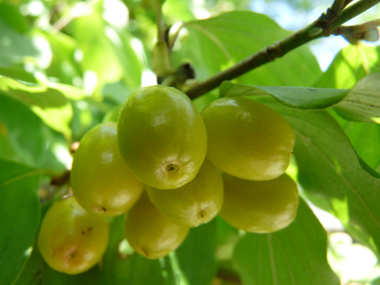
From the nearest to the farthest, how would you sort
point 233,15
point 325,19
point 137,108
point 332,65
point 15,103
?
point 137,108, point 325,19, point 332,65, point 233,15, point 15,103

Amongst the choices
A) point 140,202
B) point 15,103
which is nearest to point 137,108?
point 140,202

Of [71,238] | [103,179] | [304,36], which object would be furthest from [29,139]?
[304,36]

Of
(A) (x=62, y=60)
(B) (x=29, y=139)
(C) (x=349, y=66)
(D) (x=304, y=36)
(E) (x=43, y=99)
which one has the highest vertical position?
(D) (x=304, y=36)

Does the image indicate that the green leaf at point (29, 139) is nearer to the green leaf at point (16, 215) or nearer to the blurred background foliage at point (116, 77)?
the blurred background foliage at point (116, 77)

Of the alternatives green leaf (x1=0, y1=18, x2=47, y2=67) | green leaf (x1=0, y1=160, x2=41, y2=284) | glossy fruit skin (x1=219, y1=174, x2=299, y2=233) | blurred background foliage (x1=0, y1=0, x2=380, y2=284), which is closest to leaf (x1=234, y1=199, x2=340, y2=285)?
blurred background foliage (x1=0, y1=0, x2=380, y2=284)

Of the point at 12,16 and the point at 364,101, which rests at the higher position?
the point at 364,101

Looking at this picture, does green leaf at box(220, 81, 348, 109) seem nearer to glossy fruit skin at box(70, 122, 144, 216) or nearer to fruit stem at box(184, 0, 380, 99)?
fruit stem at box(184, 0, 380, 99)

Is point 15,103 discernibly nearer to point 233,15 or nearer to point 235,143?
point 233,15

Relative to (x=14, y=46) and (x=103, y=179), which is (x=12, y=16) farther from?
(x=103, y=179)
